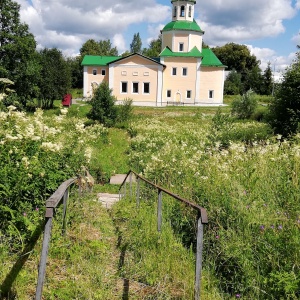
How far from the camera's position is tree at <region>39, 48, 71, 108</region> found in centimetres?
3778

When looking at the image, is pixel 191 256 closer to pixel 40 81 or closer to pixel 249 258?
pixel 249 258

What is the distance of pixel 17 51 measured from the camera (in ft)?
109

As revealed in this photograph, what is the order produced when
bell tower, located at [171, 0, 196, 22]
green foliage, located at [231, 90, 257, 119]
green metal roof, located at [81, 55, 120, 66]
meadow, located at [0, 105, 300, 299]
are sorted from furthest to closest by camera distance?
green metal roof, located at [81, 55, 120, 66]
bell tower, located at [171, 0, 196, 22]
green foliage, located at [231, 90, 257, 119]
meadow, located at [0, 105, 300, 299]

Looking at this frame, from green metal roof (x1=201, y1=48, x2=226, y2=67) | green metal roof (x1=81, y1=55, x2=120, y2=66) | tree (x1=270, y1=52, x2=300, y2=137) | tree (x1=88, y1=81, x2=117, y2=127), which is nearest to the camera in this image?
tree (x1=270, y1=52, x2=300, y2=137)

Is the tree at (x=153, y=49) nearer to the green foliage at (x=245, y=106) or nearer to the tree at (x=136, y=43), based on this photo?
the tree at (x=136, y=43)

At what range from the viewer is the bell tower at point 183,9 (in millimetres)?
45959

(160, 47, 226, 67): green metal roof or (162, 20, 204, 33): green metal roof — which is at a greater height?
(162, 20, 204, 33): green metal roof

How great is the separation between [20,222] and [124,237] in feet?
4.78

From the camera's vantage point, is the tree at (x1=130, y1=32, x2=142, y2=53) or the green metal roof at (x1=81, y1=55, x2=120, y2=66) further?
the tree at (x1=130, y1=32, x2=142, y2=53)

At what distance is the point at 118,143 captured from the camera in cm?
2086

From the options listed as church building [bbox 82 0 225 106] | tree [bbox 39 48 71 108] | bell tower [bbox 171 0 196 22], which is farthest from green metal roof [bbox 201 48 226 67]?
tree [bbox 39 48 71 108]

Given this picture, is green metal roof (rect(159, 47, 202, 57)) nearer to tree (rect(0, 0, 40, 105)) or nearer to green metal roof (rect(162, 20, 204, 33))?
green metal roof (rect(162, 20, 204, 33))

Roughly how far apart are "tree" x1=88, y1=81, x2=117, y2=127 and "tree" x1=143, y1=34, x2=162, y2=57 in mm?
50863

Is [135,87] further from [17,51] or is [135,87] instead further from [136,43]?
[136,43]
